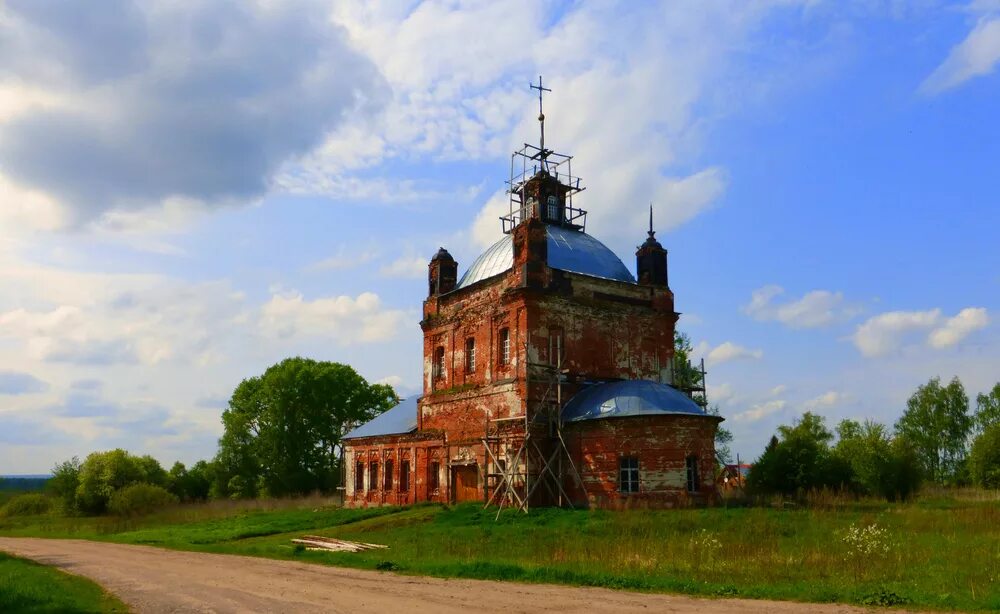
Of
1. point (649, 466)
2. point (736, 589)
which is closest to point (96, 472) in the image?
point (649, 466)

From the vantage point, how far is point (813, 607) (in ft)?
36.7

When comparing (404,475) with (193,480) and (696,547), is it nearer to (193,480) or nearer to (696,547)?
(696,547)

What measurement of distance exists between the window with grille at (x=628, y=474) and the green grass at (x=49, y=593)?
1649 cm

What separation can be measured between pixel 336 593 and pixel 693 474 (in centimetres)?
1633

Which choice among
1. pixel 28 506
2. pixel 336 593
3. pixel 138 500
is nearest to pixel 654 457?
pixel 336 593

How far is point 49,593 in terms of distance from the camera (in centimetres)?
1362

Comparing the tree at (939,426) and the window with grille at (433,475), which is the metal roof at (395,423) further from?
the tree at (939,426)

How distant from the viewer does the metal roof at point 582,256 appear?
108ft

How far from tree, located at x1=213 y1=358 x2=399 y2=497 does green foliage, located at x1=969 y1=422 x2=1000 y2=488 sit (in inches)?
1539

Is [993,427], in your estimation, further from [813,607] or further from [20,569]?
[20,569]

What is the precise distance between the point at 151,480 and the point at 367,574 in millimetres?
39357

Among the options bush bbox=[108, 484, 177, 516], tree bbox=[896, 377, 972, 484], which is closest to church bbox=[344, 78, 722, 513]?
bush bbox=[108, 484, 177, 516]

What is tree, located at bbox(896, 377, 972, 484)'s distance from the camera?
55.3 m

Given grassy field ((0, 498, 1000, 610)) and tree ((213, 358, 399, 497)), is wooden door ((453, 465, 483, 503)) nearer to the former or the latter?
grassy field ((0, 498, 1000, 610))
